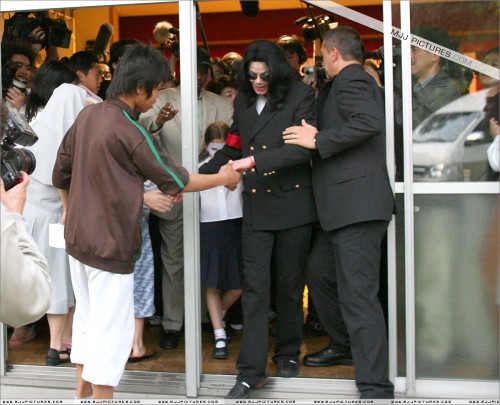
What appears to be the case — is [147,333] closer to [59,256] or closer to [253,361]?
[59,256]

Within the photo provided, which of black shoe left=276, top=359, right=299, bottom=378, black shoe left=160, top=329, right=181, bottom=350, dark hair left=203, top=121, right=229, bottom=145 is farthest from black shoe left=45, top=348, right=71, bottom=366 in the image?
dark hair left=203, top=121, right=229, bottom=145

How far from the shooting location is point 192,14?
12.5ft

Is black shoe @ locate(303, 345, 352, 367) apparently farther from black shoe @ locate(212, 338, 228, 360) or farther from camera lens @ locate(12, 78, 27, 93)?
camera lens @ locate(12, 78, 27, 93)

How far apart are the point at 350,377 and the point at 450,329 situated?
60 centimetres

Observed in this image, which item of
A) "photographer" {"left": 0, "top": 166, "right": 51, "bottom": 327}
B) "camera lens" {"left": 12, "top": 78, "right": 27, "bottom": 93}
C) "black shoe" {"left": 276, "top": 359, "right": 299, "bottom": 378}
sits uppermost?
"camera lens" {"left": 12, "top": 78, "right": 27, "bottom": 93}

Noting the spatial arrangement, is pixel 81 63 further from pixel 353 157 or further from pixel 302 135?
pixel 353 157

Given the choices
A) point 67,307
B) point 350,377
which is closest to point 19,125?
point 67,307

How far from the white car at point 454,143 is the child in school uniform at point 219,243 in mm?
1119

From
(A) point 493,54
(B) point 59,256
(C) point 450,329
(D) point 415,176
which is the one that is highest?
(A) point 493,54

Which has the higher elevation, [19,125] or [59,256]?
[19,125]

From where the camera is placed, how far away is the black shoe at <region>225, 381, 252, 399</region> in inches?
146

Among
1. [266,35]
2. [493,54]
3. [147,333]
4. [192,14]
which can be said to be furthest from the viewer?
[266,35]

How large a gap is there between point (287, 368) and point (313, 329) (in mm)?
906

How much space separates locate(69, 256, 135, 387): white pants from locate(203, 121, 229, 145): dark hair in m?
1.38
